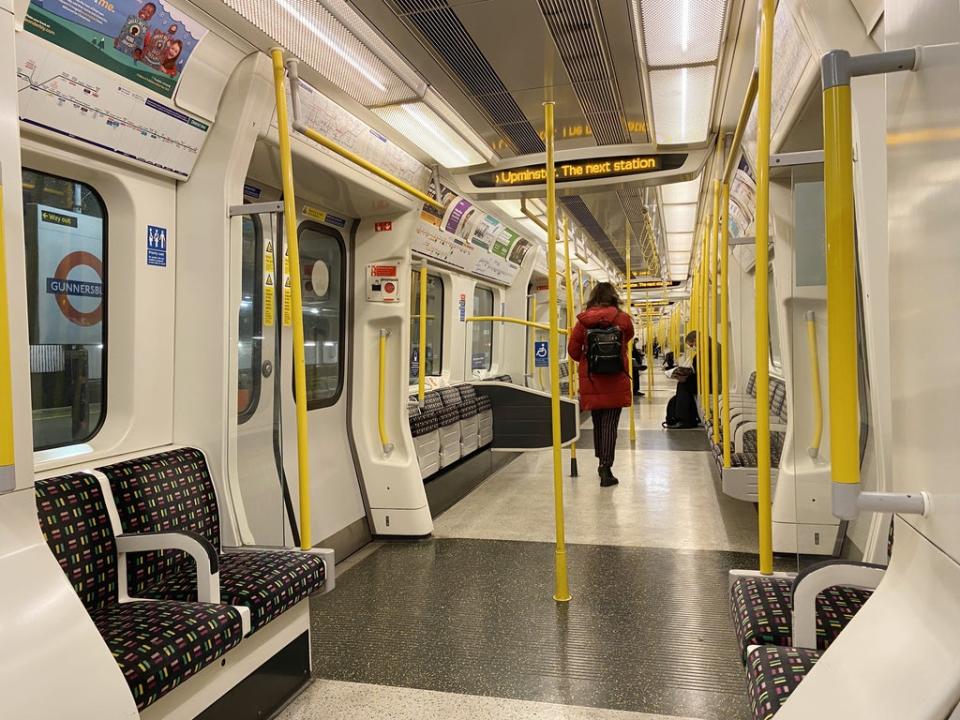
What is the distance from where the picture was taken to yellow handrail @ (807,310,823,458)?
1.81 metres

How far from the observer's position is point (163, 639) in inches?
76.6

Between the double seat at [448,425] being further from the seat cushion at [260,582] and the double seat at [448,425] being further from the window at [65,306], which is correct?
the window at [65,306]

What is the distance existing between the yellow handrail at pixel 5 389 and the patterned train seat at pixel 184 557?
3.05 feet

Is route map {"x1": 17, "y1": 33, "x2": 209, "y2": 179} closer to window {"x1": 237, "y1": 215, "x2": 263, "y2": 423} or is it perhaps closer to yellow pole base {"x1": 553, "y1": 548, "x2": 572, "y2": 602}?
window {"x1": 237, "y1": 215, "x2": 263, "y2": 423}

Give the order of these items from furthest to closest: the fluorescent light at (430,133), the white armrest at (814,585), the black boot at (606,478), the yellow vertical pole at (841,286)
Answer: the black boot at (606,478) → the fluorescent light at (430,133) → the white armrest at (814,585) → the yellow vertical pole at (841,286)

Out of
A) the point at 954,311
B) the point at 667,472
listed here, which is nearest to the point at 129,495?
the point at 954,311

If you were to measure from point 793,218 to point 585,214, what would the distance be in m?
5.51

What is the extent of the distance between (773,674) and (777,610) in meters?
0.46

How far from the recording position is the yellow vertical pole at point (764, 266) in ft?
5.79

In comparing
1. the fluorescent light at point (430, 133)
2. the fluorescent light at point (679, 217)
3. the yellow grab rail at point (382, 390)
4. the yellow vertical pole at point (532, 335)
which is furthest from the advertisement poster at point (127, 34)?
the yellow vertical pole at point (532, 335)

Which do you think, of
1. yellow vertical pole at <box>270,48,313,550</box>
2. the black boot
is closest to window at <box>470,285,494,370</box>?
the black boot

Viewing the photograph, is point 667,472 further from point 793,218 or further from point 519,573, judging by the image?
point 793,218

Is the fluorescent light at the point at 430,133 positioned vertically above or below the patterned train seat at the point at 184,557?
above

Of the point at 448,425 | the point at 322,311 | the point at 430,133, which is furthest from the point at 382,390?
the point at 430,133
